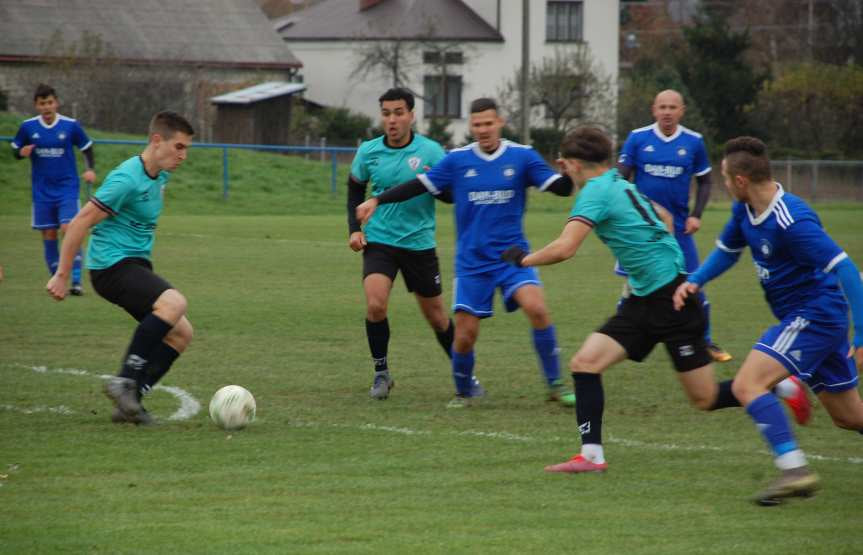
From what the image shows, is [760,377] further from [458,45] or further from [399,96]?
[458,45]

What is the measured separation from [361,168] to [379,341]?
3.99 ft

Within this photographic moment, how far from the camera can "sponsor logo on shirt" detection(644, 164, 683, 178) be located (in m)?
10.7

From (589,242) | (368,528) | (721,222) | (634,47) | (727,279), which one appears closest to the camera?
(368,528)

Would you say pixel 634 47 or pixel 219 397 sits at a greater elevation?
Answer: pixel 634 47

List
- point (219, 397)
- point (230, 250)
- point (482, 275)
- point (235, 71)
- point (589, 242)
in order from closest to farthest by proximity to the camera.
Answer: point (219, 397)
point (482, 275)
point (230, 250)
point (589, 242)
point (235, 71)

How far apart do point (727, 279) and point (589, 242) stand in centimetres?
665

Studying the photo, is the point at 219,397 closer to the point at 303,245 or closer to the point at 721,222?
the point at 303,245

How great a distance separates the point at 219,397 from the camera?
723 centimetres

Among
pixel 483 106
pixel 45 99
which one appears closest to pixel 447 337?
pixel 483 106

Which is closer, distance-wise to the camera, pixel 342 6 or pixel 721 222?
pixel 721 222

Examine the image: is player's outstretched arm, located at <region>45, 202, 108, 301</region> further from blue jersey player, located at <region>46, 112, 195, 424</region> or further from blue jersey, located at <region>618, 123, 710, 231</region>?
blue jersey, located at <region>618, 123, 710, 231</region>

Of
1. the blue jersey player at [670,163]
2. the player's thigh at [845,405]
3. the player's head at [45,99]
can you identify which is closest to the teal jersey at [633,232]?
the player's thigh at [845,405]

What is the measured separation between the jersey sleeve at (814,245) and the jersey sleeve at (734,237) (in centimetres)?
41

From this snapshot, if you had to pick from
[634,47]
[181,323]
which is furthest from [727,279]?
[634,47]
